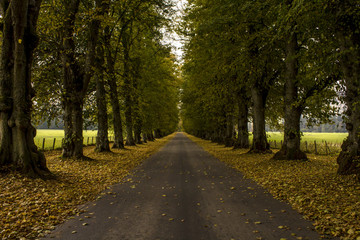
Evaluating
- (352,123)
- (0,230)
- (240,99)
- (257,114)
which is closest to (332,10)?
(352,123)

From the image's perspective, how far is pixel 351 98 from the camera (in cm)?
827

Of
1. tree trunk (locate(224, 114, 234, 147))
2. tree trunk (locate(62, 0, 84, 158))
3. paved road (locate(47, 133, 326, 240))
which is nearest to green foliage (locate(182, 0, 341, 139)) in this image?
paved road (locate(47, 133, 326, 240))

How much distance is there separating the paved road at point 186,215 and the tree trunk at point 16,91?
130 inches

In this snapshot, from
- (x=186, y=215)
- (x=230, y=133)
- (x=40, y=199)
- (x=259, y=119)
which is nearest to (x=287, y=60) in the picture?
(x=259, y=119)

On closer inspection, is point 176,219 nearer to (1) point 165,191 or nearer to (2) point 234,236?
(2) point 234,236

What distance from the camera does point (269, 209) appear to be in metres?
5.94

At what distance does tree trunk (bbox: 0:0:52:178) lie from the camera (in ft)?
26.2

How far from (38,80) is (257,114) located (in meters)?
14.7

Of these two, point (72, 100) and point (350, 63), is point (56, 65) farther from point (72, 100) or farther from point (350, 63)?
point (350, 63)

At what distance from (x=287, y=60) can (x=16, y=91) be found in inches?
440

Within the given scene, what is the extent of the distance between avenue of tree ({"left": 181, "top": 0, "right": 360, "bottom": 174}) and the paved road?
3697mm

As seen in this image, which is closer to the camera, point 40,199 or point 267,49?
point 40,199

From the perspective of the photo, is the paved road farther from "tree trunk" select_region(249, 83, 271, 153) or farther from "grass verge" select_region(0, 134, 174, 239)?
"tree trunk" select_region(249, 83, 271, 153)

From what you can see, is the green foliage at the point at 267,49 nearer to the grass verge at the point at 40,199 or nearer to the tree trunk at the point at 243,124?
the tree trunk at the point at 243,124
